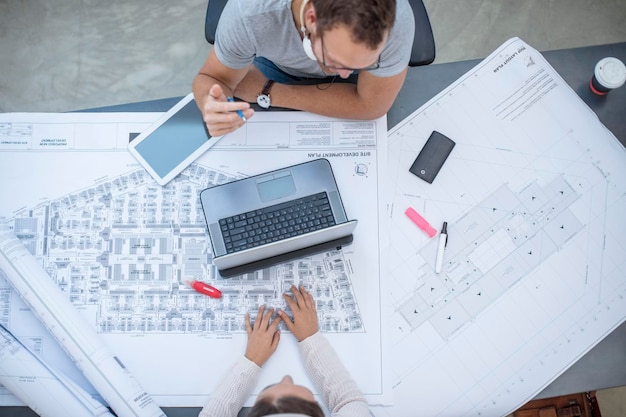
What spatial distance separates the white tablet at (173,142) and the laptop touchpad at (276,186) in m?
0.17

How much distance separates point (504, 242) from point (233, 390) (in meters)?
0.71

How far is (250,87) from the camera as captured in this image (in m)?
1.36

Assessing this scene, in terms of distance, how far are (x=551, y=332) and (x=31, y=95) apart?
1971mm

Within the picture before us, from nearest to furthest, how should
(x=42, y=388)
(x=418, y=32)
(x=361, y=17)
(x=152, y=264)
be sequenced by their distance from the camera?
(x=361, y=17)
(x=42, y=388)
(x=152, y=264)
(x=418, y=32)

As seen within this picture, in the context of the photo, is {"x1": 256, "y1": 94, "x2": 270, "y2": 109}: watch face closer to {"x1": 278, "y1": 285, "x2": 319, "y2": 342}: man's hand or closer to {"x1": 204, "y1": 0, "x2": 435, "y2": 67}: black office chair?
{"x1": 204, "y1": 0, "x2": 435, "y2": 67}: black office chair

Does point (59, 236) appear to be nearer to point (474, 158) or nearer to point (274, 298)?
point (274, 298)

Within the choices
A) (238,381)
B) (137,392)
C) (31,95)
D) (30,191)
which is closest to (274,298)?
(238,381)

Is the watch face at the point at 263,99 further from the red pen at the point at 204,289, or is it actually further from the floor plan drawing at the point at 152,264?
the red pen at the point at 204,289

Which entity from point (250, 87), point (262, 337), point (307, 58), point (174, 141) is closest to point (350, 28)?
point (307, 58)

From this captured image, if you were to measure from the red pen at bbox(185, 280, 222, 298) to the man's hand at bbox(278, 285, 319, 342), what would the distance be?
15 centimetres

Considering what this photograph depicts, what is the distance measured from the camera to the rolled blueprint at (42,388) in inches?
→ 47.5

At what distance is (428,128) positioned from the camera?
137cm

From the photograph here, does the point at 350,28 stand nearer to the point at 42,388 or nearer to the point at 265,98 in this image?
the point at 265,98

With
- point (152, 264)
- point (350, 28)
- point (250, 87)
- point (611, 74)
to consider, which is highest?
point (250, 87)
